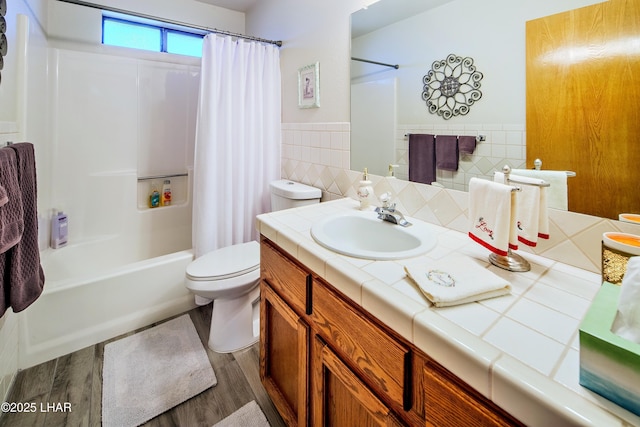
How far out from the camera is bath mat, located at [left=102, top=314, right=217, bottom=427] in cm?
133

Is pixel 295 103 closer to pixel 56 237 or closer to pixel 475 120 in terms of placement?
pixel 475 120

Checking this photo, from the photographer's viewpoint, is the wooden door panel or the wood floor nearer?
the wooden door panel

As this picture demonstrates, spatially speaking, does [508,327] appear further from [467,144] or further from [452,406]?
[467,144]

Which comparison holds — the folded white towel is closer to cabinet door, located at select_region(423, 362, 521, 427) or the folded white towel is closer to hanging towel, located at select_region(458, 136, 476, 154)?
cabinet door, located at select_region(423, 362, 521, 427)

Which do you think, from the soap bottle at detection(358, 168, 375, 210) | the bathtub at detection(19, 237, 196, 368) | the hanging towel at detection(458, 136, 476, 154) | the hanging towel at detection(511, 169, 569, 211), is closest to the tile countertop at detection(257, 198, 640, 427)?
the hanging towel at detection(511, 169, 569, 211)

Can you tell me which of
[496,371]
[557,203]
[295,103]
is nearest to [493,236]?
[557,203]

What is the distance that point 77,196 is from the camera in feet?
7.02

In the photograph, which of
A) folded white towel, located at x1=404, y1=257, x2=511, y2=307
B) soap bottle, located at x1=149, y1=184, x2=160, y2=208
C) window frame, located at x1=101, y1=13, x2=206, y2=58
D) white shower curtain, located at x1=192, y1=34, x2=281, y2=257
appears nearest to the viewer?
folded white towel, located at x1=404, y1=257, x2=511, y2=307

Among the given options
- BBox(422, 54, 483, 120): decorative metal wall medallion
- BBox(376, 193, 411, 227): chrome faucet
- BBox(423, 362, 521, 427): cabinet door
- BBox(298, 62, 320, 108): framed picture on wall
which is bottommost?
BBox(423, 362, 521, 427): cabinet door

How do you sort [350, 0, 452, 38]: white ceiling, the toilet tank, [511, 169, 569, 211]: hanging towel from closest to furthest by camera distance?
[511, 169, 569, 211]: hanging towel
[350, 0, 452, 38]: white ceiling
the toilet tank

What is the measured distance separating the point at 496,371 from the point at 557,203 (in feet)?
2.13

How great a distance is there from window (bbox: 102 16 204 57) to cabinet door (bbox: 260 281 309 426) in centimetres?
242

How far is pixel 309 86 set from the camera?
187 centimetres

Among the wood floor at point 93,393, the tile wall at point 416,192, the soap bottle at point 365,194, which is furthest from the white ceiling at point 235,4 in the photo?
the wood floor at point 93,393
